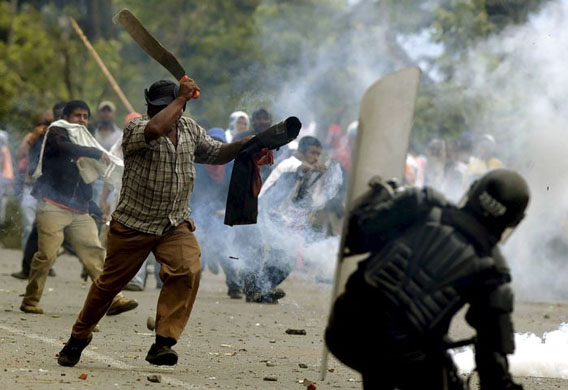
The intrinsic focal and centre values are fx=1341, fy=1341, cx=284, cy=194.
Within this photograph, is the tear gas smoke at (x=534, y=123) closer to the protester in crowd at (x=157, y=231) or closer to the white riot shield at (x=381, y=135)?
the protester in crowd at (x=157, y=231)

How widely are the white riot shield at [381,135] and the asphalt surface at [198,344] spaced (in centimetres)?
167

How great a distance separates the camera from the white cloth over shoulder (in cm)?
1074

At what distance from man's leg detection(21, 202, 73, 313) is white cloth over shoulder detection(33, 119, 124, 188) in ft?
1.10

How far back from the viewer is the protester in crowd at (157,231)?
24.2 feet

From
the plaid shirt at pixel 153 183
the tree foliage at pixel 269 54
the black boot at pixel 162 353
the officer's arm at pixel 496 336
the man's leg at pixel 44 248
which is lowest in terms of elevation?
the officer's arm at pixel 496 336

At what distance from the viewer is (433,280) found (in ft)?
17.3

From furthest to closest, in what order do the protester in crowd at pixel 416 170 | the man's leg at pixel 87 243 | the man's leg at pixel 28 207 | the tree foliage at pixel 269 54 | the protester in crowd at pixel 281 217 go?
the tree foliage at pixel 269 54 < the protester in crowd at pixel 416 170 < the man's leg at pixel 28 207 < the protester in crowd at pixel 281 217 < the man's leg at pixel 87 243

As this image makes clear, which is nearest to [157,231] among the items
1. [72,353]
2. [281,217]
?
[72,353]

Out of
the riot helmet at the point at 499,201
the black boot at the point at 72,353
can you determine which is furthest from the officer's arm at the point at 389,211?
the black boot at the point at 72,353

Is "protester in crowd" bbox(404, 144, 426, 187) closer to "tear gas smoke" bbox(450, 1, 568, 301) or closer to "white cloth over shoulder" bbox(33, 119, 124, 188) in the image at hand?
"tear gas smoke" bbox(450, 1, 568, 301)

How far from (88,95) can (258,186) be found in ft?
57.5

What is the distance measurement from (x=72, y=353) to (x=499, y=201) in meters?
3.20

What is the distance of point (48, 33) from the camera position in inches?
1097

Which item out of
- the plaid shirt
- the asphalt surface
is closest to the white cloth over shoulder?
the asphalt surface
